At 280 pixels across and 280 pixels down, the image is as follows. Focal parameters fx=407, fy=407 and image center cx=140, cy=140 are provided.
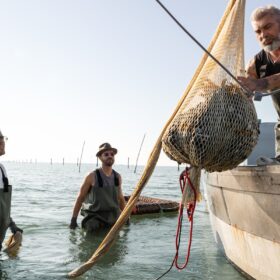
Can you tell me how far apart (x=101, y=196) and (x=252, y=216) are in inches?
150

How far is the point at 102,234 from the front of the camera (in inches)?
290

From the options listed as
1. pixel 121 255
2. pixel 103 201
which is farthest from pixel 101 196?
pixel 121 255

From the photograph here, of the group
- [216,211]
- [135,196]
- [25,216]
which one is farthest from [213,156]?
[25,216]

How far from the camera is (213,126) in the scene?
302 cm

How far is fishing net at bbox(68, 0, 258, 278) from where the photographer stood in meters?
3.02

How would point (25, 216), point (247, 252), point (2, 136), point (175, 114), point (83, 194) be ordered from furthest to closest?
point (25, 216), point (83, 194), point (2, 136), point (247, 252), point (175, 114)

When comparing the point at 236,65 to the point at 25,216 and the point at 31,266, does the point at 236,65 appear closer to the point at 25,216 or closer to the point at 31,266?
the point at 31,266

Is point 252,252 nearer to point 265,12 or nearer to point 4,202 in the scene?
point 265,12

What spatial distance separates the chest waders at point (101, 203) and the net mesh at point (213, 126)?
13.7 ft

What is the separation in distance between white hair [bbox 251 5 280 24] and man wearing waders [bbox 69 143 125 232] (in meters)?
4.27

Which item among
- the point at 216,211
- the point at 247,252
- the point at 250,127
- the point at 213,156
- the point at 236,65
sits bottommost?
the point at 247,252

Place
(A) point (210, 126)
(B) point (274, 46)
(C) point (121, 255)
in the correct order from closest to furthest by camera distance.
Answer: (A) point (210, 126)
(B) point (274, 46)
(C) point (121, 255)

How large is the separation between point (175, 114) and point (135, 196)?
2.55 ft

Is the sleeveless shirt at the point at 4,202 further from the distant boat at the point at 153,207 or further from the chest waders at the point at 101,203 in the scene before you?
the distant boat at the point at 153,207
